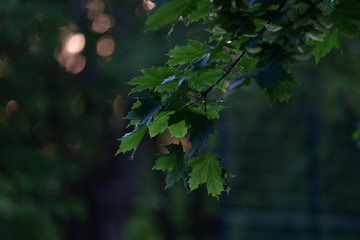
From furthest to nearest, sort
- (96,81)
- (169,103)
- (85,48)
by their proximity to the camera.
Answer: (96,81) < (85,48) < (169,103)

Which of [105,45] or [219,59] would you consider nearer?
[219,59]

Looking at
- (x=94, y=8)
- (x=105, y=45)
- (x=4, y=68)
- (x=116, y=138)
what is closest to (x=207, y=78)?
(x=4, y=68)

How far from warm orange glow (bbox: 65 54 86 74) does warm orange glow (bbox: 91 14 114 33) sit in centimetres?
57

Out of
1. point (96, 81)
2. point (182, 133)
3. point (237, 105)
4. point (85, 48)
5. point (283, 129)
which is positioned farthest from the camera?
point (283, 129)

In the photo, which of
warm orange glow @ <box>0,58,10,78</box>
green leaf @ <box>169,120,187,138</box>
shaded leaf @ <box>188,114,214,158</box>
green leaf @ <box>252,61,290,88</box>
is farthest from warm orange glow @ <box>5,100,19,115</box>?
green leaf @ <box>252,61,290,88</box>

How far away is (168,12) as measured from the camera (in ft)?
3.87

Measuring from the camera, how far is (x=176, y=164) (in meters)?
1.49

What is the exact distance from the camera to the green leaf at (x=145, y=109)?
1426 millimetres

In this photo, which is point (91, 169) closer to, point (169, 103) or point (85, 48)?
point (85, 48)

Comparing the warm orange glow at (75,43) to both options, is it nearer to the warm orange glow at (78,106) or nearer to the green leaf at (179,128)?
the warm orange glow at (78,106)

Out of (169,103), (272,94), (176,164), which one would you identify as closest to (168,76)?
(169,103)

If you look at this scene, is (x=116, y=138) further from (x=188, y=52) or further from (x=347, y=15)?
(x=347, y=15)

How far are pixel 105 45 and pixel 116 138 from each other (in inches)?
87.6

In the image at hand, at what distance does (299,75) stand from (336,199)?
379cm
